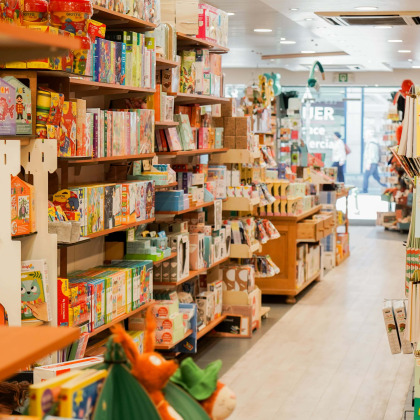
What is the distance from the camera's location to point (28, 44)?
59.5 inches

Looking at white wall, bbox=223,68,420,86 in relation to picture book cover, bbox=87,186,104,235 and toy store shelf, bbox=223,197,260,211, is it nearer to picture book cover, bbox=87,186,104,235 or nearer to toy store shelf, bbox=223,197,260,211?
toy store shelf, bbox=223,197,260,211

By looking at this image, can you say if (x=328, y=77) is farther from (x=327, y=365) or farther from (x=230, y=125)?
(x=327, y=365)

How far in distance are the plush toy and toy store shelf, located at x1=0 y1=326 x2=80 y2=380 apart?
0.95 feet

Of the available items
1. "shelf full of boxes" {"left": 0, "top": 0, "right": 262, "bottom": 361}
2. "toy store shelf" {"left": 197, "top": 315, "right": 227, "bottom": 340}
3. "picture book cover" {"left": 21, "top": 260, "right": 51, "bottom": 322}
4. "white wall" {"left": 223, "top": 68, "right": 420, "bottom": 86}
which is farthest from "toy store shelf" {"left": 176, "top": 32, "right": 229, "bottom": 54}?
"white wall" {"left": 223, "top": 68, "right": 420, "bottom": 86}

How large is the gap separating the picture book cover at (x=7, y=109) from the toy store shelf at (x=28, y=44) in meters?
1.85

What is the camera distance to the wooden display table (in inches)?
350

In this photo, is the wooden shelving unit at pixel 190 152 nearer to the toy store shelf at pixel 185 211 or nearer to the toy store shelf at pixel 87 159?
the toy store shelf at pixel 185 211

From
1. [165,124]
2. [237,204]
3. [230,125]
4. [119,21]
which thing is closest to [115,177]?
[165,124]

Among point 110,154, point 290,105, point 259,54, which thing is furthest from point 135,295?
point 259,54

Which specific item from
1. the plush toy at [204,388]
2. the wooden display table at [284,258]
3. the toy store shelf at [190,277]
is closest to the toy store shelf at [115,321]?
the toy store shelf at [190,277]

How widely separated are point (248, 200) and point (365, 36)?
459 cm

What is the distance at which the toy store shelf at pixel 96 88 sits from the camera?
4387 millimetres

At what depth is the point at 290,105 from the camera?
12617mm

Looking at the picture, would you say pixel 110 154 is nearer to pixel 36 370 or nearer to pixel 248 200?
pixel 36 370
